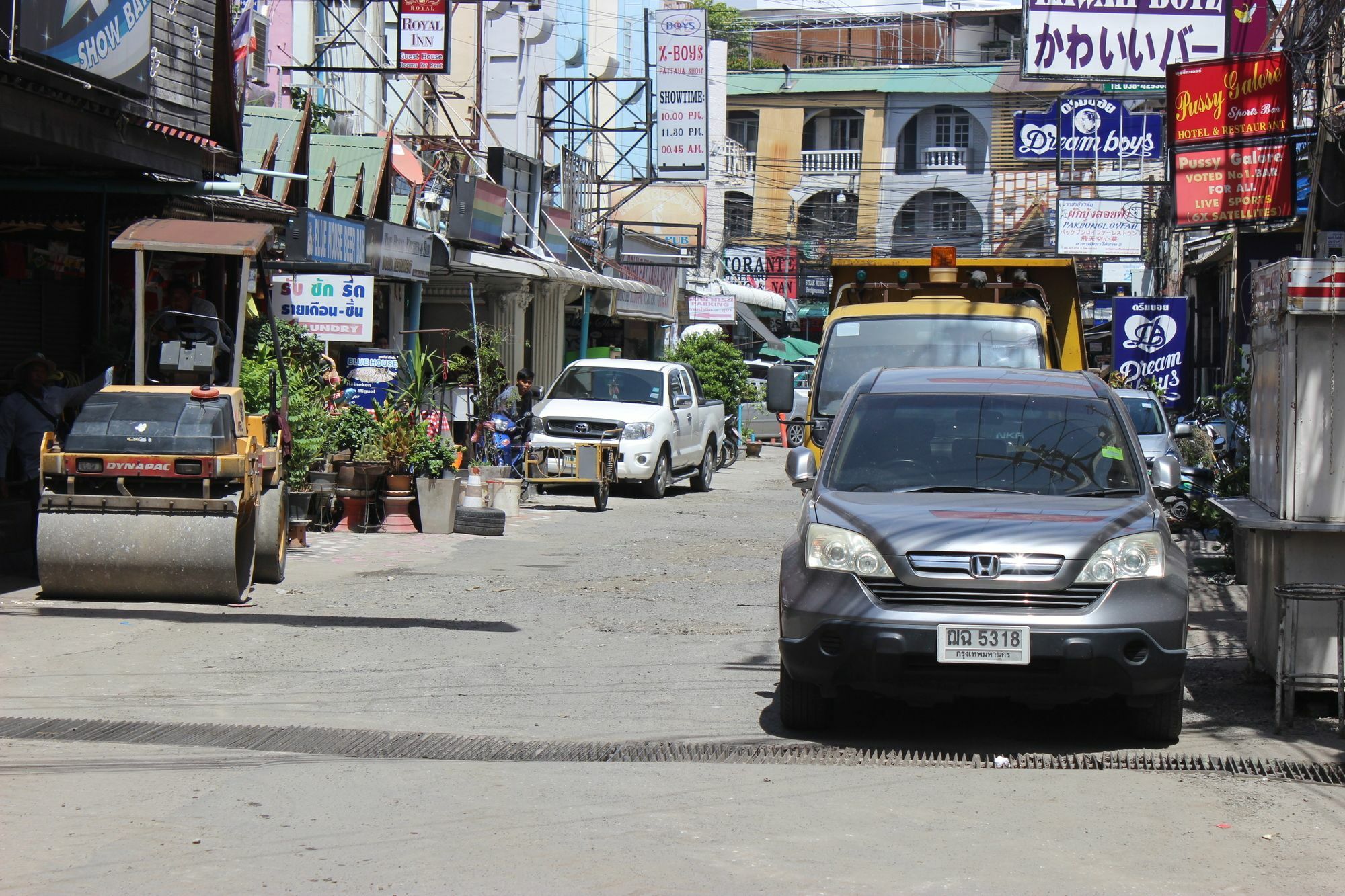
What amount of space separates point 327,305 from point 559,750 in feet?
35.7

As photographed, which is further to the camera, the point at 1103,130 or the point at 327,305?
the point at 1103,130

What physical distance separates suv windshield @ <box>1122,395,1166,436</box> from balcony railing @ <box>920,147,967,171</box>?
121ft

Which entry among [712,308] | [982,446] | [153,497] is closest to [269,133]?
[153,497]

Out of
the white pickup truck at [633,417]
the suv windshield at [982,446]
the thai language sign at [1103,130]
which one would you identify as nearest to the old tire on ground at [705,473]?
the white pickup truck at [633,417]

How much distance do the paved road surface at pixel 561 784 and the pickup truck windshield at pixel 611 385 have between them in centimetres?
1086

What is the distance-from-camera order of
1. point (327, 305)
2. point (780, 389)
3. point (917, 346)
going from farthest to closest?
1. point (327, 305)
2. point (780, 389)
3. point (917, 346)

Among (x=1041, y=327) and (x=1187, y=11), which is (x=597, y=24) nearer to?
(x=1187, y=11)

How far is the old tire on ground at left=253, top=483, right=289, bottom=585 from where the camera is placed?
11.3 metres

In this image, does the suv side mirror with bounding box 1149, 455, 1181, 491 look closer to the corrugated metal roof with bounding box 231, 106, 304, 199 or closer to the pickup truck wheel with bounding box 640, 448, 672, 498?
the pickup truck wheel with bounding box 640, 448, 672, 498

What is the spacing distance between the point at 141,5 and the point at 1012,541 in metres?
9.48

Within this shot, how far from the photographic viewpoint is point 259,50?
71.5ft

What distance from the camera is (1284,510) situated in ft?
24.6

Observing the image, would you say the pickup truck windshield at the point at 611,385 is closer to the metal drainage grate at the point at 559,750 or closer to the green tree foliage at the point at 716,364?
the green tree foliage at the point at 716,364

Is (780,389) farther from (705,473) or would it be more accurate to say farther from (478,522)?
(705,473)
